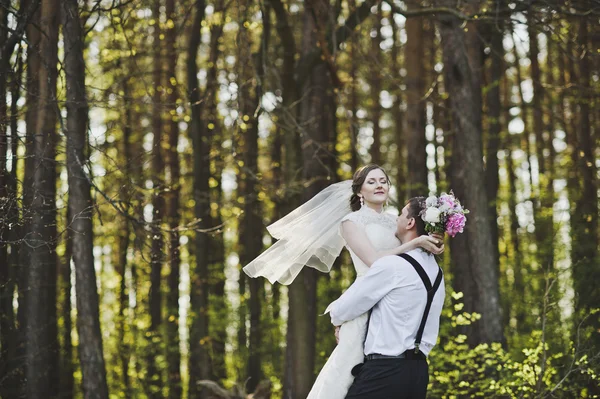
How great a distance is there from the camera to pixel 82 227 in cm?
913

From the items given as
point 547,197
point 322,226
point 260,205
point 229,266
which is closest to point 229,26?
point 260,205

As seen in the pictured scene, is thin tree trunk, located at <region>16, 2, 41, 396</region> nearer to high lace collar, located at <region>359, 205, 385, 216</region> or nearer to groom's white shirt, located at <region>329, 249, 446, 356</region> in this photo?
high lace collar, located at <region>359, 205, 385, 216</region>

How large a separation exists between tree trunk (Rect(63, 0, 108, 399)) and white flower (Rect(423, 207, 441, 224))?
5.03 metres

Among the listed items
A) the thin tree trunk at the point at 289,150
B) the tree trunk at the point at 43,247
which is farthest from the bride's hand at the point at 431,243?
the thin tree trunk at the point at 289,150

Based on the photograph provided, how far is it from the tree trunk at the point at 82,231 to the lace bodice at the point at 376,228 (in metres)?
4.18

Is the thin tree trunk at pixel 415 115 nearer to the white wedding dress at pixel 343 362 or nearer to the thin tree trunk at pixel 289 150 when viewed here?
the thin tree trunk at pixel 289 150

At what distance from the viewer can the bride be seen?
540cm

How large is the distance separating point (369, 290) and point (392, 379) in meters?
0.57

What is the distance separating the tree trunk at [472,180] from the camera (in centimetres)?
1009

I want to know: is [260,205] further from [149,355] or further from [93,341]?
[93,341]

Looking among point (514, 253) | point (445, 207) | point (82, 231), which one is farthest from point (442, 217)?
point (514, 253)

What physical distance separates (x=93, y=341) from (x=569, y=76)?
12.5m

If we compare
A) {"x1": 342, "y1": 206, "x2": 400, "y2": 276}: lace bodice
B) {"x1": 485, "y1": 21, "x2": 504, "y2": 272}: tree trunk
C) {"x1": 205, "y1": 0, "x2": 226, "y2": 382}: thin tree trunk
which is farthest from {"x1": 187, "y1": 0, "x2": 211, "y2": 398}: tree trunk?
{"x1": 342, "y1": 206, "x2": 400, "y2": 276}: lace bodice

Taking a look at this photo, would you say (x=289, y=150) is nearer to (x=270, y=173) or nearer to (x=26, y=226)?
(x=26, y=226)
